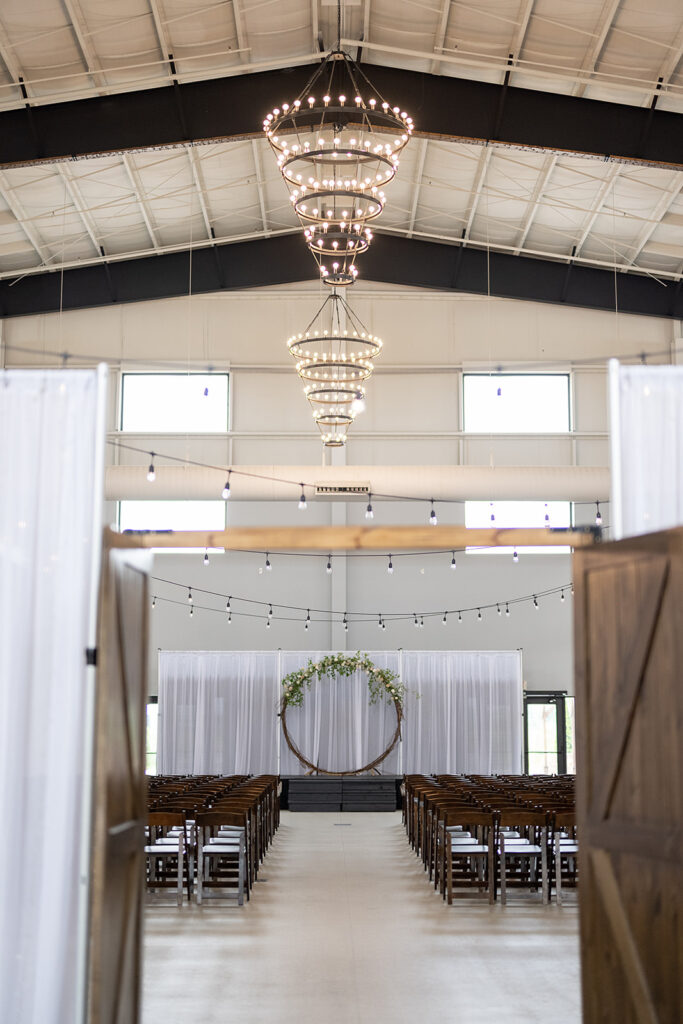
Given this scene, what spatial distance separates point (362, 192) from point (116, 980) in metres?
6.93

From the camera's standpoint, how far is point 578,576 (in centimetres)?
543

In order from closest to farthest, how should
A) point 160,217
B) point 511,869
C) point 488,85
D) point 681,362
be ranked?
point 511,869, point 488,85, point 160,217, point 681,362

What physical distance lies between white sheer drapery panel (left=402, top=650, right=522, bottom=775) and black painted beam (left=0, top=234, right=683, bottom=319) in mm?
6906

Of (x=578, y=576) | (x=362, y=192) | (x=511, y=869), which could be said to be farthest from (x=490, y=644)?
(x=578, y=576)

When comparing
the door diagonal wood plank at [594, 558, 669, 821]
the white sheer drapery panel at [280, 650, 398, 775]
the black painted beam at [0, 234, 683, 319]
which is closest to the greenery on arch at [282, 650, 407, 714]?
the white sheer drapery panel at [280, 650, 398, 775]

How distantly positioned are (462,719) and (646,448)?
14914 mm

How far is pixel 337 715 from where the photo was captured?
1953 centimetres

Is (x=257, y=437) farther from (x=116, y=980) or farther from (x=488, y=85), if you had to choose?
(x=116, y=980)

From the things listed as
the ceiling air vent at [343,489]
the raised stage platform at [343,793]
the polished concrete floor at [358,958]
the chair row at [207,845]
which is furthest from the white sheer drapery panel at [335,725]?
the polished concrete floor at [358,958]

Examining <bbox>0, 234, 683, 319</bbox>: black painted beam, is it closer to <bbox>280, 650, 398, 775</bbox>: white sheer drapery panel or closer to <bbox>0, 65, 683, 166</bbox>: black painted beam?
<bbox>0, 65, 683, 166</bbox>: black painted beam

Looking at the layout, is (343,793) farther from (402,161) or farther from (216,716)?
(402,161)

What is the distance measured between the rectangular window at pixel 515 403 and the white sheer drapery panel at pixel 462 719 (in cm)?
462

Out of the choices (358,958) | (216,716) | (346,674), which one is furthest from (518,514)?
(358,958)

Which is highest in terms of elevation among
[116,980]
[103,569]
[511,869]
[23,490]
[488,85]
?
[488,85]
